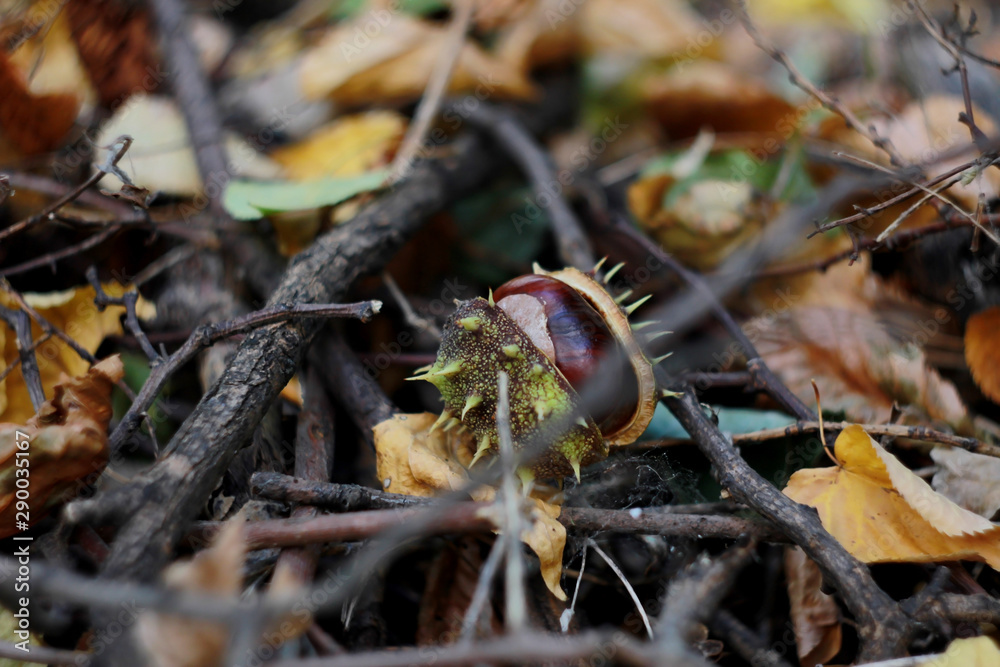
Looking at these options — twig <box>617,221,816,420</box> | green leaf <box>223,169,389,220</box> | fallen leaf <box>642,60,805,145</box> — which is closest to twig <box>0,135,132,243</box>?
green leaf <box>223,169,389,220</box>

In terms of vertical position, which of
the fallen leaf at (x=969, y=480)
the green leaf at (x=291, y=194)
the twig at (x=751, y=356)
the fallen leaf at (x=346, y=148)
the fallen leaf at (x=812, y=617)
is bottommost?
the fallen leaf at (x=812, y=617)

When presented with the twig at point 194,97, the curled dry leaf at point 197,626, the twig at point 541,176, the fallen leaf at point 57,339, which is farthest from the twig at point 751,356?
the fallen leaf at point 57,339

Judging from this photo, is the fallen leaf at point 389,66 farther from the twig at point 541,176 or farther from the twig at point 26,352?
the twig at point 26,352

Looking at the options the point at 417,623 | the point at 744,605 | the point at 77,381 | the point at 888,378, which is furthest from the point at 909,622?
the point at 77,381

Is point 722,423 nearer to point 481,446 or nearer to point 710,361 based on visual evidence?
point 710,361

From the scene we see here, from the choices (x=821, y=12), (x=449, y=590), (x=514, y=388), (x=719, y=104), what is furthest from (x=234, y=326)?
(x=821, y=12)

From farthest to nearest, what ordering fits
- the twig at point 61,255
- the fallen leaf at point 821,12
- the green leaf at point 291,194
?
1. the fallen leaf at point 821,12
2. the green leaf at point 291,194
3. the twig at point 61,255

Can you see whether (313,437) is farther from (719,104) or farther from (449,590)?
(719,104)
